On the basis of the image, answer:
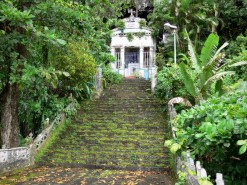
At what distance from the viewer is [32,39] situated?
6879 millimetres

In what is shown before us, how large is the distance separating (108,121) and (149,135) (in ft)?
7.05

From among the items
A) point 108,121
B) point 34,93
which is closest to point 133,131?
point 108,121

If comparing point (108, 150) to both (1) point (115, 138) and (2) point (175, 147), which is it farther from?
(2) point (175, 147)

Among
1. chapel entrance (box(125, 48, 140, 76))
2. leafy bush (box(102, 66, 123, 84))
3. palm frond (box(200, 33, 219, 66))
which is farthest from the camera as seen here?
chapel entrance (box(125, 48, 140, 76))

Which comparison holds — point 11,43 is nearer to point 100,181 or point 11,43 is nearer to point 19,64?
point 19,64

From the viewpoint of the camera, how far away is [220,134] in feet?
11.4

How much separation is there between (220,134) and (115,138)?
21.1 ft

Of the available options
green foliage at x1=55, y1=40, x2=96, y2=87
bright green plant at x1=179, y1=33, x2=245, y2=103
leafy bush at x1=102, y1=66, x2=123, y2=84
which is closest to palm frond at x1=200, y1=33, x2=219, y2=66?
bright green plant at x1=179, y1=33, x2=245, y2=103

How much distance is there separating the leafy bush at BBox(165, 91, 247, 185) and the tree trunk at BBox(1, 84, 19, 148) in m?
5.00

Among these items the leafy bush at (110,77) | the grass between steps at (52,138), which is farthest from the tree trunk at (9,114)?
the leafy bush at (110,77)

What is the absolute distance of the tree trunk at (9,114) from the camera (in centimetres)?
780

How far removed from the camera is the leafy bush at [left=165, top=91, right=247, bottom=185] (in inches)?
136

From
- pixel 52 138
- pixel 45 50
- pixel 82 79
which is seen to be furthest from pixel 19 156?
pixel 82 79

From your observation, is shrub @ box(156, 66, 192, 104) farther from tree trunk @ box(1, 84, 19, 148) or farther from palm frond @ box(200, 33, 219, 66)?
tree trunk @ box(1, 84, 19, 148)
